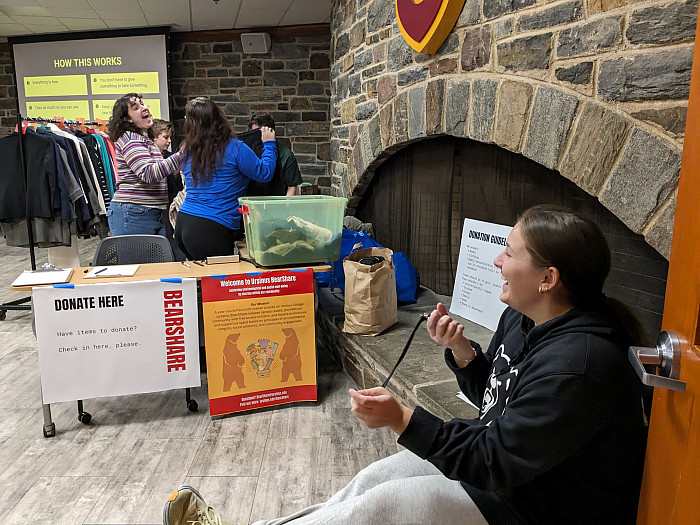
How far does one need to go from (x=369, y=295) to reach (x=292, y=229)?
19.1 inches

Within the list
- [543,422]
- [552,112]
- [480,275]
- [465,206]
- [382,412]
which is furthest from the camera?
[465,206]

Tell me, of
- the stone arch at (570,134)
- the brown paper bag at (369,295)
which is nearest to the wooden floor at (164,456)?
the brown paper bag at (369,295)

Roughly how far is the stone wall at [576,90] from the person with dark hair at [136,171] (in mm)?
1497

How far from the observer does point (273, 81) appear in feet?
20.7

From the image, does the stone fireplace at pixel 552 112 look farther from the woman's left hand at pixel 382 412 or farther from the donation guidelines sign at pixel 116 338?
the donation guidelines sign at pixel 116 338

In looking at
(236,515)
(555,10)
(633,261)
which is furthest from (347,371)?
(555,10)

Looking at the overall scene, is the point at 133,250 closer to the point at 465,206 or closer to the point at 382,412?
the point at 465,206

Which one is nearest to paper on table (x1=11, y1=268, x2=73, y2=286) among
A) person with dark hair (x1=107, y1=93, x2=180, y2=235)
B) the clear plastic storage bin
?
the clear plastic storage bin

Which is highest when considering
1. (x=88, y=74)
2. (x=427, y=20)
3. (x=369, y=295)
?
(x=88, y=74)

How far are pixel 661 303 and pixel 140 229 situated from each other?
2.87m

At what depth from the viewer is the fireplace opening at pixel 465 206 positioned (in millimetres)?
1722

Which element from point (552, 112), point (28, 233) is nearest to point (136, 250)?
point (28, 233)

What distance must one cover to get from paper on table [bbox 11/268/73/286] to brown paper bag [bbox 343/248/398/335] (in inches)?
48.4

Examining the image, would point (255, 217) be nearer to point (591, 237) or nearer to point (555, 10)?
point (555, 10)
